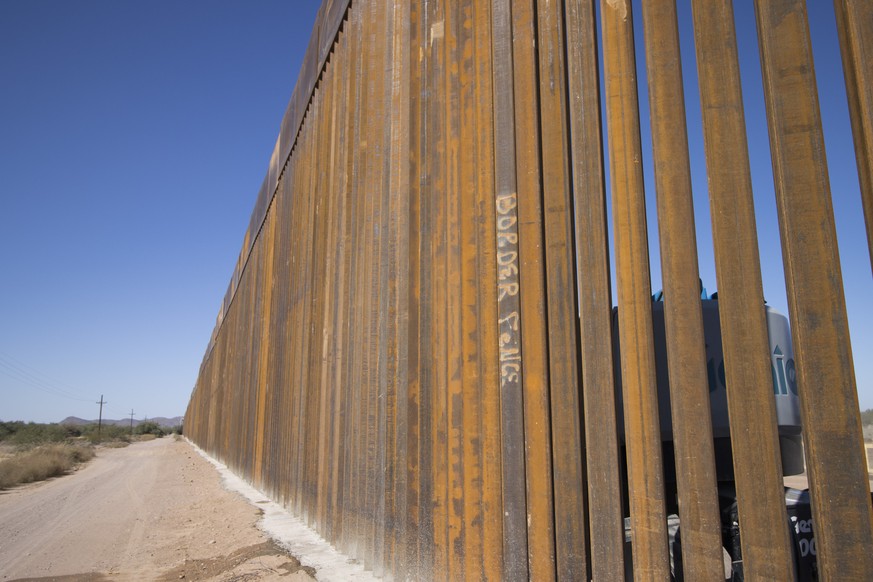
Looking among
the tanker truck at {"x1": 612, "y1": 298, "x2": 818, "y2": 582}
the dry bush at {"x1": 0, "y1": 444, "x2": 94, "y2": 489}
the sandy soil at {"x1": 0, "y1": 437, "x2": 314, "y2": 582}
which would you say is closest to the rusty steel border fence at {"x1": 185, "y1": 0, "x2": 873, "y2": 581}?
the tanker truck at {"x1": 612, "y1": 298, "x2": 818, "y2": 582}

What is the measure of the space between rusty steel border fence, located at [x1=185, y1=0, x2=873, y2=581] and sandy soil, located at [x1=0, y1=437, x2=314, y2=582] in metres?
1.22

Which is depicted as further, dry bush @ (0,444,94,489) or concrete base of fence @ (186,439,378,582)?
dry bush @ (0,444,94,489)

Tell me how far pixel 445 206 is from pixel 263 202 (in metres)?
10.2

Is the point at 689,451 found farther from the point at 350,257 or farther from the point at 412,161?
the point at 350,257

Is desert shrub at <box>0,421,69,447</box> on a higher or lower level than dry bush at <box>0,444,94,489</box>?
higher

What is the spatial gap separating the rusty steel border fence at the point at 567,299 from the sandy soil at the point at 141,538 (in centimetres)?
122

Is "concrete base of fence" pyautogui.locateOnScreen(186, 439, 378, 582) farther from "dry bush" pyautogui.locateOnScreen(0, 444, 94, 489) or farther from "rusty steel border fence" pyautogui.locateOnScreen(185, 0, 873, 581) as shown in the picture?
"dry bush" pyautogui.locateOnScreen(0, 444, 94, 489)

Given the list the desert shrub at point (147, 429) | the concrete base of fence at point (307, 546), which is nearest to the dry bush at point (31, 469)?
the concrete base of fence at point (307, 546)

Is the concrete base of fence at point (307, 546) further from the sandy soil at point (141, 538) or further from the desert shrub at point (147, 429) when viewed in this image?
the desert shrub at point (147, 429)

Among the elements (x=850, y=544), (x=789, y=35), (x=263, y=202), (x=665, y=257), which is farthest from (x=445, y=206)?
(x=263, y=202)

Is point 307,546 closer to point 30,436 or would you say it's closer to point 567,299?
point 567,299

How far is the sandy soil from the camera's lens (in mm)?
5957

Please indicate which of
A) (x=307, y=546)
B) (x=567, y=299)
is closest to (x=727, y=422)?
(x=567, y=299)

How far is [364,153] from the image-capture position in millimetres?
5543
